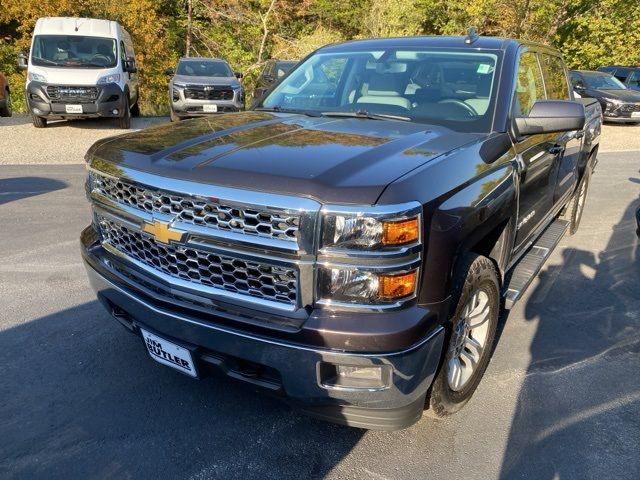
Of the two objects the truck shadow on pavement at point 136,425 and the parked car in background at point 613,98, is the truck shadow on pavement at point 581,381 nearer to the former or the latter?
the truck shadow on pavement at point 136,425

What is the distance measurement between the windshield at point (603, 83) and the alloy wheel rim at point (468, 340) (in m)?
16.8

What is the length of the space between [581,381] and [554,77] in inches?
108

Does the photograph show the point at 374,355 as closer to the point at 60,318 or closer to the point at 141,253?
the point at 141,253

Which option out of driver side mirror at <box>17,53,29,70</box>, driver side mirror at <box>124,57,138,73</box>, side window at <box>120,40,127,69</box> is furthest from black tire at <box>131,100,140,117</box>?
driver side mirror at <box>17,53,29,70</box>

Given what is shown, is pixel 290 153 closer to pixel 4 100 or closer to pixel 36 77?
pixel 36 77

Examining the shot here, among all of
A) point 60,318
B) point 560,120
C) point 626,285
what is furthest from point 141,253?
point 626,285

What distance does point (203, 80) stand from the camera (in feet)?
46.9

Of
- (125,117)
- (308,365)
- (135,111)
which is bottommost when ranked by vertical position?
(135,111)

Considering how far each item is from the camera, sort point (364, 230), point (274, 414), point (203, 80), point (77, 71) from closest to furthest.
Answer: point (364, 230) → point (274, 414) → point (77, 71) → point (203, 80)

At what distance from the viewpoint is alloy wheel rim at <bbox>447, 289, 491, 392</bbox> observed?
8.59 ft

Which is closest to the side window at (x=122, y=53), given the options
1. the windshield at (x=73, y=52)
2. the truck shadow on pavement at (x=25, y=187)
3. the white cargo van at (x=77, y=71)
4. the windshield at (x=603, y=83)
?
the white cargo van at (x=77, y=71)

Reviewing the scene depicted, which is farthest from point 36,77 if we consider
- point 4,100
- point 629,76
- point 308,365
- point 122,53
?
point 629,76

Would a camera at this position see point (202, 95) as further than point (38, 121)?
Yes

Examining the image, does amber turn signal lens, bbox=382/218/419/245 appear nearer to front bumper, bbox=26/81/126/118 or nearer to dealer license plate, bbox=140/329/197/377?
dealer license plate, bbox=140/329/197/377
